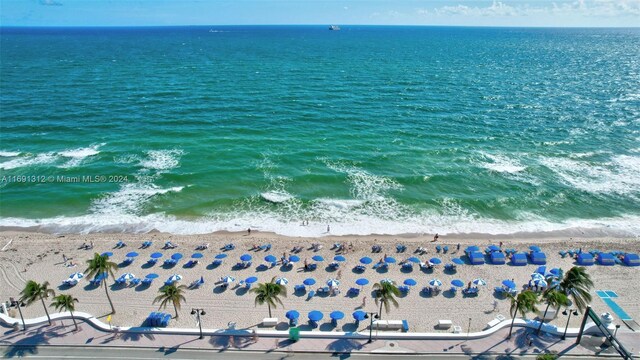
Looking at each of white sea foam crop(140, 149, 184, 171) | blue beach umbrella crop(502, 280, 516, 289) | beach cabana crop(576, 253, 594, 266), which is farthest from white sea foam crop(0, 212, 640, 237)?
white sea foam crop(140, 149, 184, 171)

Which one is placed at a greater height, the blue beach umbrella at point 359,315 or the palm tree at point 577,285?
the palm tree at point 577,285

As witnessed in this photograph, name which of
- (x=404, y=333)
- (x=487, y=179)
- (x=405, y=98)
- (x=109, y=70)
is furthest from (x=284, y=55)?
(x=404, y=333)

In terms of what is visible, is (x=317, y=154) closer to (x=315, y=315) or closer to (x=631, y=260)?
(x=315, y=315)

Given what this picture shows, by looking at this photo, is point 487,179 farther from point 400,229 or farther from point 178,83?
point 178,83

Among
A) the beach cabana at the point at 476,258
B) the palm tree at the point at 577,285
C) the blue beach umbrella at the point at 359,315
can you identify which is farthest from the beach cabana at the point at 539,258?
the blue beach umbrella at the point at 359,315

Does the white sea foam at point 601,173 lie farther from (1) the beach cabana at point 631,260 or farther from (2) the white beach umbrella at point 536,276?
(2) the white beach umbrella at point 536,276

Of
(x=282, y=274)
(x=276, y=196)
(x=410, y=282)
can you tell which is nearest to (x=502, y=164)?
(x=276, y=196)

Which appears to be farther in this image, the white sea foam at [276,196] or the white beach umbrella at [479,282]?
the white sea foam at [276,196]
